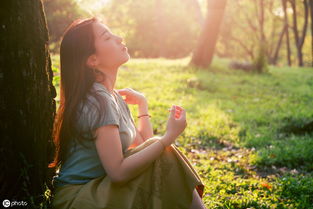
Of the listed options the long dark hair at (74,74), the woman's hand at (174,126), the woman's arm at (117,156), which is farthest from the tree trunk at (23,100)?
the woman's hand at (174,126)

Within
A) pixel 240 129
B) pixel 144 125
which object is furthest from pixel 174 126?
pixel 240 129

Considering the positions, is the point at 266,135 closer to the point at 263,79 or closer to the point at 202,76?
the point at 202,76

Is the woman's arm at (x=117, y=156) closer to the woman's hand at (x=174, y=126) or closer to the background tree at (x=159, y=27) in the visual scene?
the woman's hand at (x=174, y=126)

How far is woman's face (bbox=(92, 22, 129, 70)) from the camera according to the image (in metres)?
2.85

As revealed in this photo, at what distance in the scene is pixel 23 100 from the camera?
2473 mm

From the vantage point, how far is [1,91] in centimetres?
234

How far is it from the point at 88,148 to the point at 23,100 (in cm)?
57

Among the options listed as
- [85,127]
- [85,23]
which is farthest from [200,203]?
[85,23]

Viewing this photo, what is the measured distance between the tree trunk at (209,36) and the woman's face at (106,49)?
11.7 meters

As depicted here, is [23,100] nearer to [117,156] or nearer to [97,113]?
[97,113]

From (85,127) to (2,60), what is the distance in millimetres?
691

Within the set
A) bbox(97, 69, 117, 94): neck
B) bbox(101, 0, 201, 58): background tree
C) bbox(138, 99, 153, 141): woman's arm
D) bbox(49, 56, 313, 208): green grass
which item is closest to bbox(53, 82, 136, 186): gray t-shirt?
bbox(97, 69, 117, 94): neck

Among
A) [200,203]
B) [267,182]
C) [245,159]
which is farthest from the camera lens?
[245,159]

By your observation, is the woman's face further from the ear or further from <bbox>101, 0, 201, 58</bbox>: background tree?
<bbox>101, 0, 201, 58</bbox>: background tree
